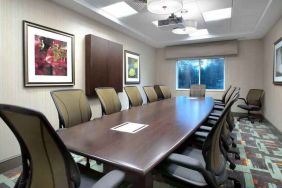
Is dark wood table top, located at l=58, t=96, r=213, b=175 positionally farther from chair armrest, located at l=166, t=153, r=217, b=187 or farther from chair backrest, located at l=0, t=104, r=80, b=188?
chair backrest, located at l=0, t=104, r=80, b=188

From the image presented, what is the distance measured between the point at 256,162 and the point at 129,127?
2050 mm

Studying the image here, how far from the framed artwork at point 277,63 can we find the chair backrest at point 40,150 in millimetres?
4326

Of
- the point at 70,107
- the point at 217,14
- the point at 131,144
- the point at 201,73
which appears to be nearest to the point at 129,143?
the point at 131,144

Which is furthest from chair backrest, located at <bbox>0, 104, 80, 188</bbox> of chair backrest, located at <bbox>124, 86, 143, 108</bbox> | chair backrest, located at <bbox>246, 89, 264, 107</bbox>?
chair backrest, located at <bbox>246, 89, 264, 107</bbox>

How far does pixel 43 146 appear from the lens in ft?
2.32

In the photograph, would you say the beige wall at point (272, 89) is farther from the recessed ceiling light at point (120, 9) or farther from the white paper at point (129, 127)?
the white paper at point (129, 127)

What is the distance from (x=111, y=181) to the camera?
82 centimetres

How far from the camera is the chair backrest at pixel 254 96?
17.0 ft

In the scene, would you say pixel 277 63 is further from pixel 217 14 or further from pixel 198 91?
pixel 198 91

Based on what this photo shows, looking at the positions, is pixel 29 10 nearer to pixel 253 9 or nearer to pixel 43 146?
pixel 43 146

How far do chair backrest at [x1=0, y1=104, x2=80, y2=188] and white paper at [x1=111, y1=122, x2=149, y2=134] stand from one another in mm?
721

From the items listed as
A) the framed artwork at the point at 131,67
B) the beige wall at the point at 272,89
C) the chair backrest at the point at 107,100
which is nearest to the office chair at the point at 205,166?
the chair backrest at the point at 107,100

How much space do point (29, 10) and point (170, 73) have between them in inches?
201

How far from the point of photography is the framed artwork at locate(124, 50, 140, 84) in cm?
515
